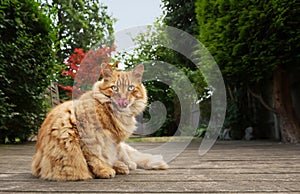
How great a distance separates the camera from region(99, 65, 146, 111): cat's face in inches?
51.0

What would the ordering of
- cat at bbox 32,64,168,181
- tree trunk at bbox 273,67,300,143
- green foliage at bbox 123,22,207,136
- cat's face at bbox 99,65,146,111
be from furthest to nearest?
1. tree trunk at bbox 273,67,300,143
2. green foliage at bbox 123,22,207,136
3. cat's face at bbox 99,65,146,111
4. cat at bbox 32,64,168,181

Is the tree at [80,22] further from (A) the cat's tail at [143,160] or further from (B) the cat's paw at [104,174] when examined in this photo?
(B) the cat's paw at [104,174]

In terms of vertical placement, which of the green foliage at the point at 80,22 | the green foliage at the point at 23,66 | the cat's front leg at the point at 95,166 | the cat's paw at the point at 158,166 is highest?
the green foliage at the point at 80,22

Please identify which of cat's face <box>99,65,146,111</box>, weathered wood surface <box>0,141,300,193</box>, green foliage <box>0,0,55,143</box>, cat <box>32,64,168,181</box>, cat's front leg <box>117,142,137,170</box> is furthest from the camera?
green foliage <box>0,0,55,143</box>

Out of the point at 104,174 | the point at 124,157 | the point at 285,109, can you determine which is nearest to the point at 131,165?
the point at 124,157

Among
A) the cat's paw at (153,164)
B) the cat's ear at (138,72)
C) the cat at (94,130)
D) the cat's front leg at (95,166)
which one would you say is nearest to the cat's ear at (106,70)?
the cat at (94,130)

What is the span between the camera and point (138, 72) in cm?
138

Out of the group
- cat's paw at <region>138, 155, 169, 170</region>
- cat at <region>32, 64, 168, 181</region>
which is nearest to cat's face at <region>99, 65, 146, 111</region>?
cat at <region>32, 64, 168, 181</region>

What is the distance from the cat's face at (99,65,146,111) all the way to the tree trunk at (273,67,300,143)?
8.78 ft

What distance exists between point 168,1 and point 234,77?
62.5 inches

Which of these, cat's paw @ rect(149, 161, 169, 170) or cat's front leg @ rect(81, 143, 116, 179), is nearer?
cat's front leg @ rect(81, 143, 116, 179)

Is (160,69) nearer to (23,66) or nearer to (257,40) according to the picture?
(257,40)

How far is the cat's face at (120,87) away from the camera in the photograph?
1.30 meters

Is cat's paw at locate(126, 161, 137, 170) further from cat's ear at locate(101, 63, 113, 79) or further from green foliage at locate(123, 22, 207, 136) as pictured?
cat's ear at locate(101, 63, 113, 79)
